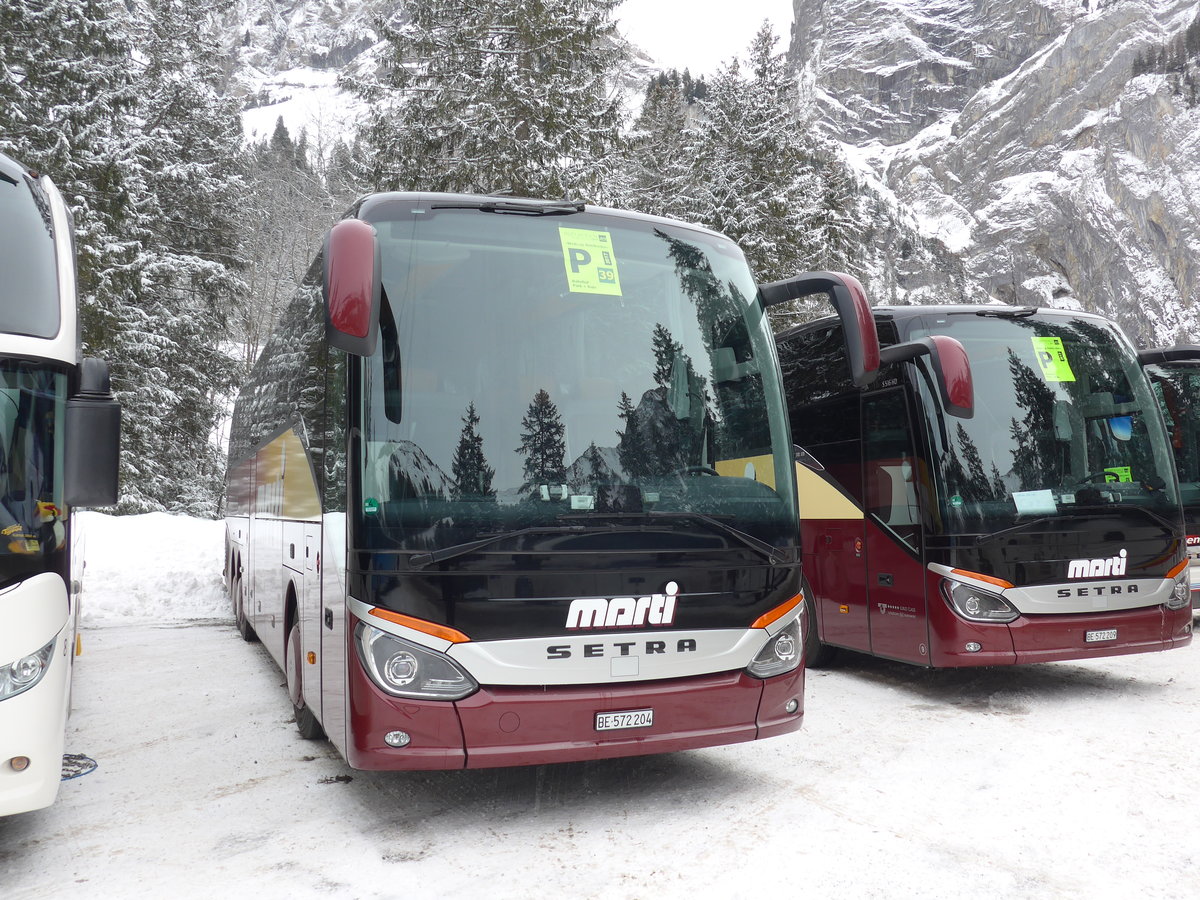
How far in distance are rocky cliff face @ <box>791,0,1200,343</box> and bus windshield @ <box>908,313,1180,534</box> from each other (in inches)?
3934

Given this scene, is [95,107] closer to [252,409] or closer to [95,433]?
[252,409]

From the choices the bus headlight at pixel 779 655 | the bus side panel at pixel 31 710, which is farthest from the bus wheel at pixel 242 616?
the bus headlight at pixel 779 655

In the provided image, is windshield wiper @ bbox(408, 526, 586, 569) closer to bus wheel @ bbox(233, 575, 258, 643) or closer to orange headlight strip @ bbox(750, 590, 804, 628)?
orange headlight strip @ bbox(750, 590, 804, 628)

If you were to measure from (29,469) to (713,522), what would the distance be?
3.09 metres

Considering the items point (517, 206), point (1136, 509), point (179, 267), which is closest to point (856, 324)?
point (517, 206)

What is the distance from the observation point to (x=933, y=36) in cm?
15875

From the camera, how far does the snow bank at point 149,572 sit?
43.4ft

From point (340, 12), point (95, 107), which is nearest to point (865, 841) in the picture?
point (95, 107)

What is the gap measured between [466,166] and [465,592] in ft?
57.9

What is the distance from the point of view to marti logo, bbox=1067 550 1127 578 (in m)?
7.43

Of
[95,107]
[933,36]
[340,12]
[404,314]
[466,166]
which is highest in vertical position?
[340,12]

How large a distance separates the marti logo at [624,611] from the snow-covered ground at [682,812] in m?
0.98

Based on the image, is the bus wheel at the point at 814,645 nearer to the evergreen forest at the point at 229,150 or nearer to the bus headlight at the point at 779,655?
the bus headlight at the point at 779,655

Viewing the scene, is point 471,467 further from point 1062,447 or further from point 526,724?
point 1062,447
